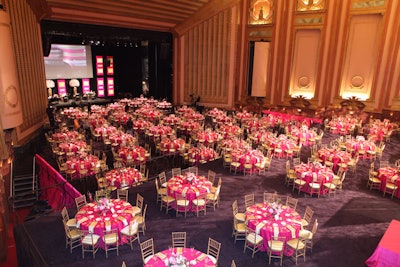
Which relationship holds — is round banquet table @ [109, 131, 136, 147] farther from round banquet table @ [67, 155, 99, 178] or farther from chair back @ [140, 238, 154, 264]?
chair back @ [140, 238, 154, 264]

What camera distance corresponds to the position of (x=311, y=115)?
21062 mm

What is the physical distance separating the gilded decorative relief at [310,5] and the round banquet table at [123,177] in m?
17.3

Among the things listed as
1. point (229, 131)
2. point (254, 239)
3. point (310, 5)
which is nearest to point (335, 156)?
point (229, 131)

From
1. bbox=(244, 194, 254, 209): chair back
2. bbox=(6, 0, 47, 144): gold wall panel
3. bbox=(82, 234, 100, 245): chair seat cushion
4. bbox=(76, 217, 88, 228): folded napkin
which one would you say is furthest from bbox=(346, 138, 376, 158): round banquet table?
bbox=(6, 0, 47, 144): gold wall panel

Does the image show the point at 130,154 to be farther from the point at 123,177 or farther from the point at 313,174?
the point at 313,174

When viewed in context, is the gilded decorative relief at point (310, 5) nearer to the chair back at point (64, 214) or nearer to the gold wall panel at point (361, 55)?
the gold wall panel at point (361, 55)

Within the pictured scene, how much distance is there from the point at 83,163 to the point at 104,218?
4.69 m

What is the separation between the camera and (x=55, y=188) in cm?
1001

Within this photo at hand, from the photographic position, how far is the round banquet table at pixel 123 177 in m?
9.33

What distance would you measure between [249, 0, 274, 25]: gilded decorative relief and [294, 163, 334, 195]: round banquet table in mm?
15993

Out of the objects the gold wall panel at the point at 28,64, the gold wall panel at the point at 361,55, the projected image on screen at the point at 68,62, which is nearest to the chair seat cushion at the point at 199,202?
the gold wall panel at the point at 28,64

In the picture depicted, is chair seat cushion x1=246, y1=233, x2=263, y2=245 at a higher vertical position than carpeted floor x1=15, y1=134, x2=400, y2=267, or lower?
higher

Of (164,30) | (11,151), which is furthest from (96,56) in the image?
(11,151)

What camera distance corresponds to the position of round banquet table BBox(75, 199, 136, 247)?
20.7ft
